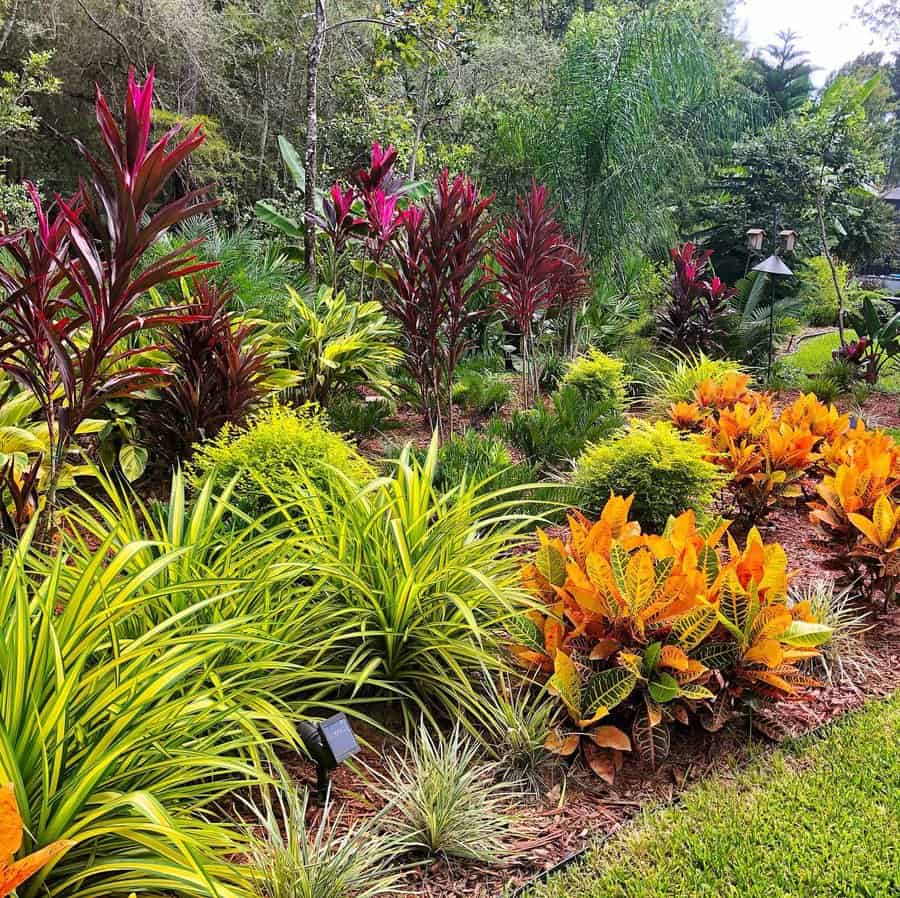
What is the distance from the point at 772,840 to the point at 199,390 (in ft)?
10.6

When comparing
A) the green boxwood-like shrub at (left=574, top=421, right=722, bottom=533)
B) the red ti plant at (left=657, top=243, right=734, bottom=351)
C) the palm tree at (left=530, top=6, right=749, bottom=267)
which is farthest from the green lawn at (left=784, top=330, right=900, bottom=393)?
the green boxwood-like shrub at (left=574, top=421, right=722, bottom=533)

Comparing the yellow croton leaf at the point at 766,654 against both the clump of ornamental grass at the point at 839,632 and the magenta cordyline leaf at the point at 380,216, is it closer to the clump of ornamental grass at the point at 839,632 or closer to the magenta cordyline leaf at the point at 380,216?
the clump of ornamental grass at the point at 839,632

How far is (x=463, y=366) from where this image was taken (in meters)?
7.01

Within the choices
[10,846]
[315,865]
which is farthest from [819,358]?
[10,846]

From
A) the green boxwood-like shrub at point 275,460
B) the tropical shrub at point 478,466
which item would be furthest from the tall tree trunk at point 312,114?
the green boxwood-like shrub at point 275,460

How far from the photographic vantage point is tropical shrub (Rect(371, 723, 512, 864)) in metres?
1.70

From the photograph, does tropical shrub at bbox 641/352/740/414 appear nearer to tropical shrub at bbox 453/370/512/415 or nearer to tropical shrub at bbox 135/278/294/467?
tropical shrub at bbox 453/370/512/415

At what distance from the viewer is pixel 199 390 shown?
3.79 m

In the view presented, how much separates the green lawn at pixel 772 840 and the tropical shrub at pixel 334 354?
3.69 meters

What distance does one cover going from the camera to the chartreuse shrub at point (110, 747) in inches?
→ 49.3

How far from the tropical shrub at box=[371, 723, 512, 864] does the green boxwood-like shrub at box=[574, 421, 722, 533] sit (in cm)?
179

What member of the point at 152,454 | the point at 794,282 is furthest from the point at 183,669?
the point at 794,282

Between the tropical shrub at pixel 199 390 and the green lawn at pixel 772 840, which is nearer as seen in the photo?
the green lawn at pixel 772 840

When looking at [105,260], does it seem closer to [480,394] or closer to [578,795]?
[578,795]
